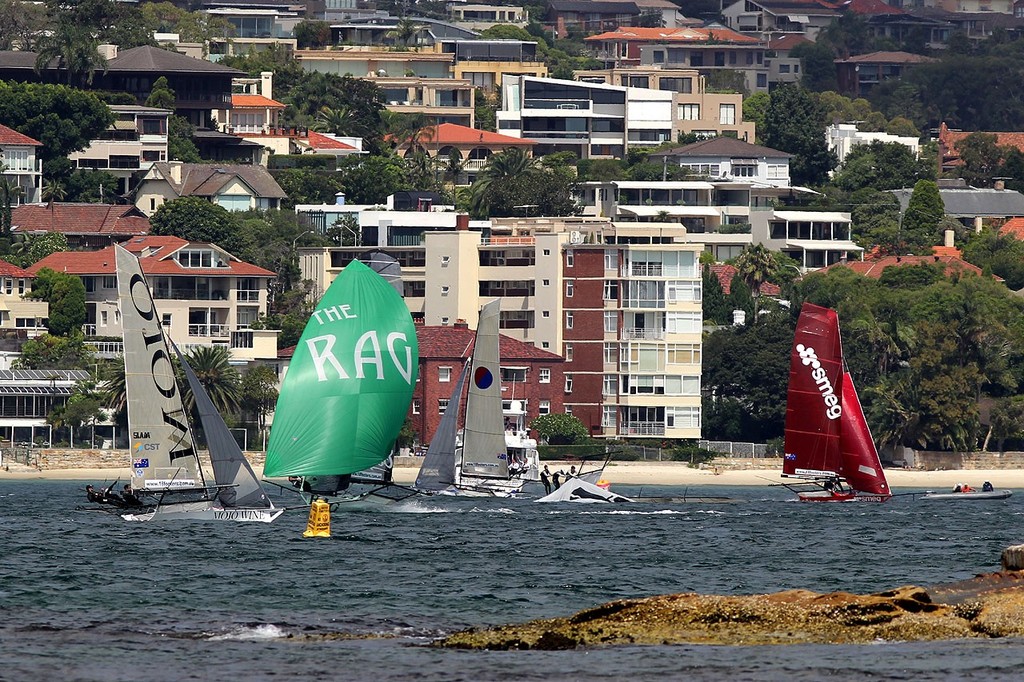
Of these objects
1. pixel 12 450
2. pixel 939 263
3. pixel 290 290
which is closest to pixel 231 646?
pixel 12 450

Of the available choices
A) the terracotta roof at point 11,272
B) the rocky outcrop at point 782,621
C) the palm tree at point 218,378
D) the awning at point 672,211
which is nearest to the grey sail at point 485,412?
the rocky outcrop at point 782,621

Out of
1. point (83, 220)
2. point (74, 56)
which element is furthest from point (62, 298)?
point (74, 56)

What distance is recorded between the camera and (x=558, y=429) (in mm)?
113250

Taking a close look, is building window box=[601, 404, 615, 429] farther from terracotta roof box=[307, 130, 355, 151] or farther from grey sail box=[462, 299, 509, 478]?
terracotta roof box=[307, 130, 355, 151]

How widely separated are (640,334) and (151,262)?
76.7 ft

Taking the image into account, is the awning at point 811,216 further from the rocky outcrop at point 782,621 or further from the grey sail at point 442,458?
the rocky outcrop at point 782,621

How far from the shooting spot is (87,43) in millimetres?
161750

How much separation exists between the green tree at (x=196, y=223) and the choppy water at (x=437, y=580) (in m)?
47.5

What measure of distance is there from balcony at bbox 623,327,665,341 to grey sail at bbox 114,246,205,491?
5957 cm

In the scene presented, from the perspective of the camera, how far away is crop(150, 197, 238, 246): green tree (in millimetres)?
133375

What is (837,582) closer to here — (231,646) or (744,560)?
(744,560)

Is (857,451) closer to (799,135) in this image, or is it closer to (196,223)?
(196,223)

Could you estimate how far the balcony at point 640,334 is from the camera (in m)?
119

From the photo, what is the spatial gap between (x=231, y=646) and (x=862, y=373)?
84875 mm
